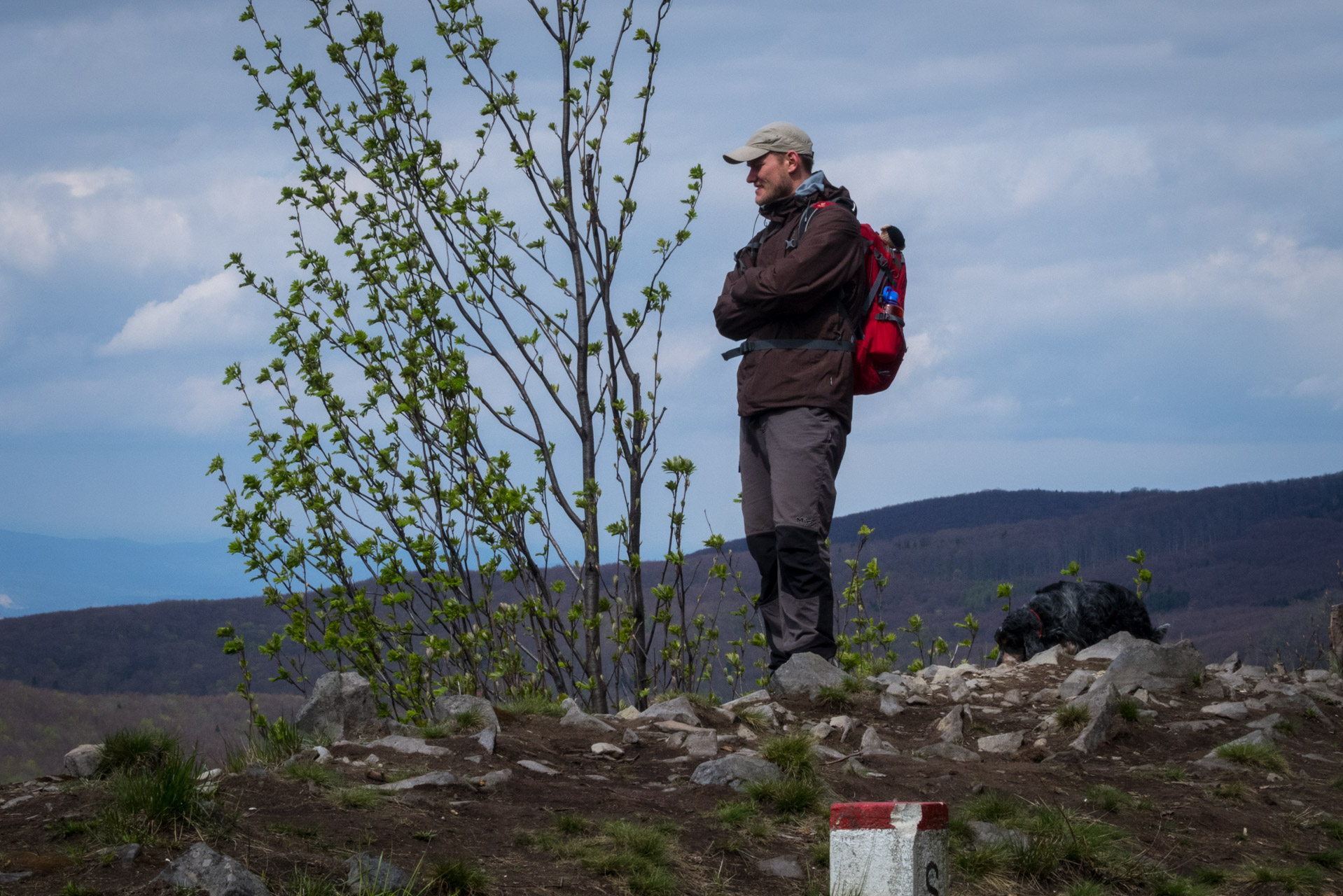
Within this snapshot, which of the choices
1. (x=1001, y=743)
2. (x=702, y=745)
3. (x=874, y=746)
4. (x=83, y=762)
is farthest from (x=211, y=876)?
(x=1001, y=743)

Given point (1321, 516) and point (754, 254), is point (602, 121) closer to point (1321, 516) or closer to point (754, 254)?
point (754, 254)

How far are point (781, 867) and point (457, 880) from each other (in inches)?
41.5

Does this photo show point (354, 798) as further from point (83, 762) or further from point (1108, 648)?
point (1108, 648)

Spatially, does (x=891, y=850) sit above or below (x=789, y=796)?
above

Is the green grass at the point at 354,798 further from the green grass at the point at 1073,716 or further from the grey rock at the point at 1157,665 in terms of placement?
the grey rock at the point at 1157,665

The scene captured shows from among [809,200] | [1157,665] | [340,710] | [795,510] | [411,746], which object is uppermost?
[809,200]

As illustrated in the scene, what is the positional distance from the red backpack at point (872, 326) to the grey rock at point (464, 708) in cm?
235

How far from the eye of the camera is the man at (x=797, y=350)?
5.74 metres

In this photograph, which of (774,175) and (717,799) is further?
(774,175)

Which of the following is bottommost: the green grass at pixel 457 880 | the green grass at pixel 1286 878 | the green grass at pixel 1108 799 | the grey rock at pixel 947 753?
the green grass at pixel 1286 878

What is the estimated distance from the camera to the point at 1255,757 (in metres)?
5.32

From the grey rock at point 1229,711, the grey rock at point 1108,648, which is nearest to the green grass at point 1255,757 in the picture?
the grey rock at point 1229,711

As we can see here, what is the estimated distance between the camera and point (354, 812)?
348 cm

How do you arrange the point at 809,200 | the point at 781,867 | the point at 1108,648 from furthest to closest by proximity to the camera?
the point at 1108,648, the point at 809,200, the point at 781,867
